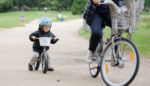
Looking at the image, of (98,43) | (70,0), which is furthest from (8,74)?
(70,0)

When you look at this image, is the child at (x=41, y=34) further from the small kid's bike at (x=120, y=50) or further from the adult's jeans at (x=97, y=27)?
the small kid's bike at (x=120, y=50)

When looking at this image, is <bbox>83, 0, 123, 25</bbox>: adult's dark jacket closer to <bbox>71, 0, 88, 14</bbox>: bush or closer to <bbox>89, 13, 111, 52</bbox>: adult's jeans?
<bbox>89, 13, 111, 52</bbox>: adult's jeans

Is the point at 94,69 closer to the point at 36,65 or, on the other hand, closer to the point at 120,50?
the point at 120,50

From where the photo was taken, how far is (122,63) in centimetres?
477

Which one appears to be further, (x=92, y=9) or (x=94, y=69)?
(x=94, y=69)

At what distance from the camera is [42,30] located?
6.59m

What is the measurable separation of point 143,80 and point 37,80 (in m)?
1.80

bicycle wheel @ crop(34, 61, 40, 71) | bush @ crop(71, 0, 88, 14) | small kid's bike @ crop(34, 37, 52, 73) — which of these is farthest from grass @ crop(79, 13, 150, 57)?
bush @ crop(71, 0, 88, 14)

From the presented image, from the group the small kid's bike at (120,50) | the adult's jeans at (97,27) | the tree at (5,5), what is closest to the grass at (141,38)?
the adult's jeans at (97,27)

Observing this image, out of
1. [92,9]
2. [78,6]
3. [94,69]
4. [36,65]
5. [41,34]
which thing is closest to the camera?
[92,9]

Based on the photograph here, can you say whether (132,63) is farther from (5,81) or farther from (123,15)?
(5,81)

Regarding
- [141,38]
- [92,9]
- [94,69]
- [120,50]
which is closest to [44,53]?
[94,69]

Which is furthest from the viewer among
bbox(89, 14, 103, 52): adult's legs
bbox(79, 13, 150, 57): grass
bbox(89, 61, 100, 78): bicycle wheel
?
bbox(79, 13, 150, 57): grass

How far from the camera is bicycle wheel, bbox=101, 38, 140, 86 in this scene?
14.5 ft
